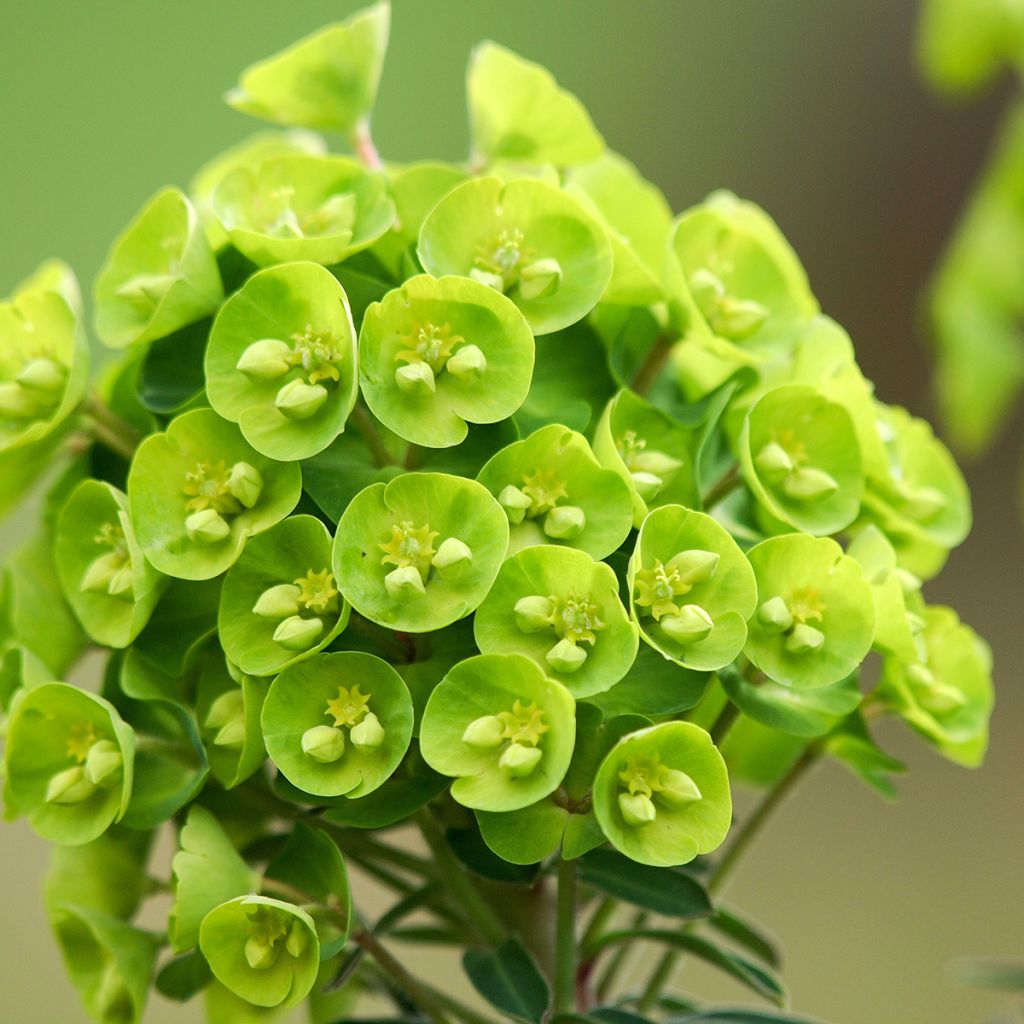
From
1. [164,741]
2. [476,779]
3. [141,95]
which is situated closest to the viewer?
[476,779]

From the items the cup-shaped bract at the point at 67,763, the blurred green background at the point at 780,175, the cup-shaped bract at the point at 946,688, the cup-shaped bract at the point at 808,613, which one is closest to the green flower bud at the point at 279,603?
the cup-shaped bract at the point at 67,763

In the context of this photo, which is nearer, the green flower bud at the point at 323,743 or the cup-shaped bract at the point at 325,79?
the green flower bud at the point at 323,743

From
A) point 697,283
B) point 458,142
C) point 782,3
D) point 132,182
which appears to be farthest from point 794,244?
point 697,283

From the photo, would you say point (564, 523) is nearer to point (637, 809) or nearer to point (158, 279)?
point (637, 809)

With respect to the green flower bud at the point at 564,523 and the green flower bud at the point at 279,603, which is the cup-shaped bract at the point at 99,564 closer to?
the green flower bud at the point at 279,603

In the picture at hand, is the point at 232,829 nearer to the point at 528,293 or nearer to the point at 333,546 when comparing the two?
the point at 333,546

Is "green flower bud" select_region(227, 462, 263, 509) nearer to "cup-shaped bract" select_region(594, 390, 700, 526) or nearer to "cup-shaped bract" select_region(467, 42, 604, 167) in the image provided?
"cup-shaped bract" select_region(594, 390, 700, 526)
